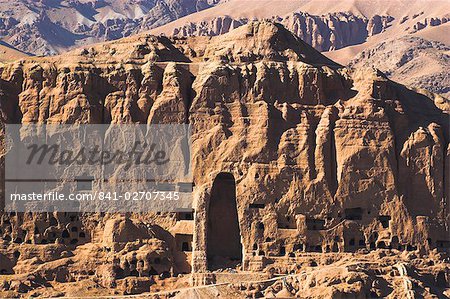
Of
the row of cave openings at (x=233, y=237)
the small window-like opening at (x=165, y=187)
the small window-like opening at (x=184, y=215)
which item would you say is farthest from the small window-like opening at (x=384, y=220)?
the small window-like opening at (x=165, y=187)

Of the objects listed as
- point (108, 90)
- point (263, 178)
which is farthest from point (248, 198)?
point (108, 90)

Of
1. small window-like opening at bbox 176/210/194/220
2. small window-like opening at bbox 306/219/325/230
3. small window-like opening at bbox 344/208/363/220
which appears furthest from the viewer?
small window-like opening at bbox 176/210/194/220

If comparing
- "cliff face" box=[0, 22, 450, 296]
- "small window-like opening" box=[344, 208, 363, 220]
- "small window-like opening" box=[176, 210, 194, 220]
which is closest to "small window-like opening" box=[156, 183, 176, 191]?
"small window-like opening" box=[176, 210, 194, 220]

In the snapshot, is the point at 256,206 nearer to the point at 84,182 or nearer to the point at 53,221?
the point at 84,182

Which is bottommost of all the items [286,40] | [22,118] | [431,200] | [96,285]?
[96,285]

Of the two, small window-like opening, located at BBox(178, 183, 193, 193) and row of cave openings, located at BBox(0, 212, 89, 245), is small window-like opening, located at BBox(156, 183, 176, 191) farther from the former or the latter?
row of cave openings, located at BBox(0, 212, 89, 245)

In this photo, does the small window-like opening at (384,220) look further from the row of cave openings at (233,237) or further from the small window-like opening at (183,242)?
the small window-like opening at (183,242)

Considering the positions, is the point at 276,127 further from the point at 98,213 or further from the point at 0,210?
the point at 0,210
